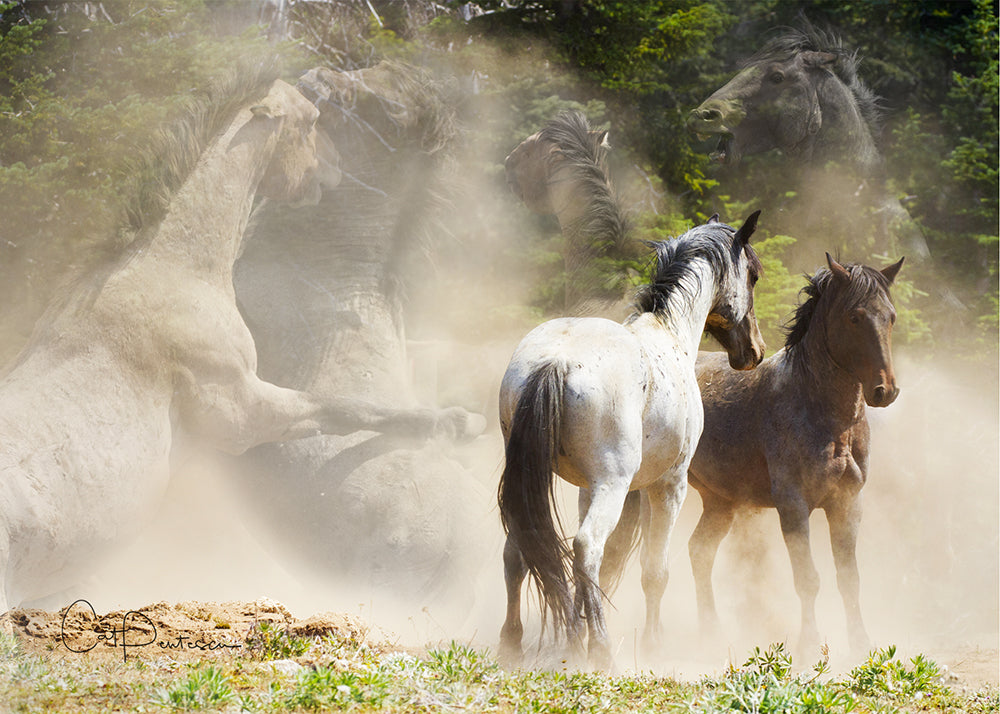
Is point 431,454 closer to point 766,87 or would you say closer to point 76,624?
point 76,624

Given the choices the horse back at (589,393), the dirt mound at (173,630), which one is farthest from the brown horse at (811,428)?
the dirt mound at (173,630)

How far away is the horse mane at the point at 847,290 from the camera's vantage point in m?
5.98

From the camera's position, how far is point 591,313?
7.56 metres

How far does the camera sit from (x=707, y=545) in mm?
6746

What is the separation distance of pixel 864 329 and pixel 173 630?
13.5ft

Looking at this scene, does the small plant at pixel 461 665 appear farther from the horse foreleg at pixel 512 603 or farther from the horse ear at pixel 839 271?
the horse ear at pixel 839 271

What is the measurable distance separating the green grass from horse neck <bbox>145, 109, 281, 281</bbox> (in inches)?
124

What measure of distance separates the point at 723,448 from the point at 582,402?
2.36 metres

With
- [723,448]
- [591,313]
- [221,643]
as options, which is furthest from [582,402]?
[591,313]

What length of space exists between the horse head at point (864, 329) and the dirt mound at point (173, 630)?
3169 mm

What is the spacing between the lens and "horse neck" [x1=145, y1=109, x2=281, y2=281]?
6914 mm

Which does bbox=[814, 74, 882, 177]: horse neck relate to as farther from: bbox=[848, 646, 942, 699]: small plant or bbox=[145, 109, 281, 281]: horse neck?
bbox=[848, 646, 942, 699]: small plant

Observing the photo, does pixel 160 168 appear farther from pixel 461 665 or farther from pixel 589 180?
pixel 461 665

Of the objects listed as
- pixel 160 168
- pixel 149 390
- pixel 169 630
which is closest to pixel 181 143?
pixel 160 168
